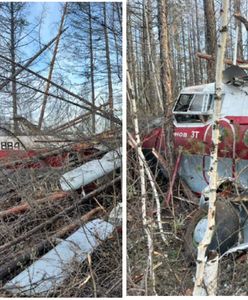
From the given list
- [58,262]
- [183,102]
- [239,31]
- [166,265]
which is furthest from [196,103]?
[58,262]

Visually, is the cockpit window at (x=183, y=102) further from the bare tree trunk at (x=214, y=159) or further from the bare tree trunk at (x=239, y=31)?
the bare tree trunk at (x=214, y=159)

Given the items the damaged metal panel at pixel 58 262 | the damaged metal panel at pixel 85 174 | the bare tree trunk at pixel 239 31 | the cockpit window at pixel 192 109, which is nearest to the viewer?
the bare tree trunk at pixel 239 31

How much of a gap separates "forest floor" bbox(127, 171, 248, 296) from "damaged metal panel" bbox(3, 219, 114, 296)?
276mm

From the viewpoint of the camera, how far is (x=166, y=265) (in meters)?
2.89

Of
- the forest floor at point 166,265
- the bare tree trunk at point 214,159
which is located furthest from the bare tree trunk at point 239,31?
the forest floor at point 166,265

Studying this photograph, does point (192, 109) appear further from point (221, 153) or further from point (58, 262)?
point (58, 262)

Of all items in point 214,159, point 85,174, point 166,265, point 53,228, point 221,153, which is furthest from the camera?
point 85,174

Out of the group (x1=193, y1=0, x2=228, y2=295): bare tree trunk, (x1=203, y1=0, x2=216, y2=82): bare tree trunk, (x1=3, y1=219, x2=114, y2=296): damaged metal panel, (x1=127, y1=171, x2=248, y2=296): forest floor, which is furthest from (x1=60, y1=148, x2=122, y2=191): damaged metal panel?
(x1=193, y1=0, x2=228, y2=295): bare tree trunk

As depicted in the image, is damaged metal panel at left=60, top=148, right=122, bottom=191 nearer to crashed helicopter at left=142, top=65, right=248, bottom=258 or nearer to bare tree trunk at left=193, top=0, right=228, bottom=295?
crashed helicopter at left=142, top=65, right=248, bottom=258

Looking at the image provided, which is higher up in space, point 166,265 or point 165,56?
point 165,56

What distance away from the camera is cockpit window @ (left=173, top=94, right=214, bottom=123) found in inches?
126

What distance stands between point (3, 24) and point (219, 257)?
185 centimetres

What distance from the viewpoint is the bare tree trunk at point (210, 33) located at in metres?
2.96

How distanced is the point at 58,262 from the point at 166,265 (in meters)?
0.69
